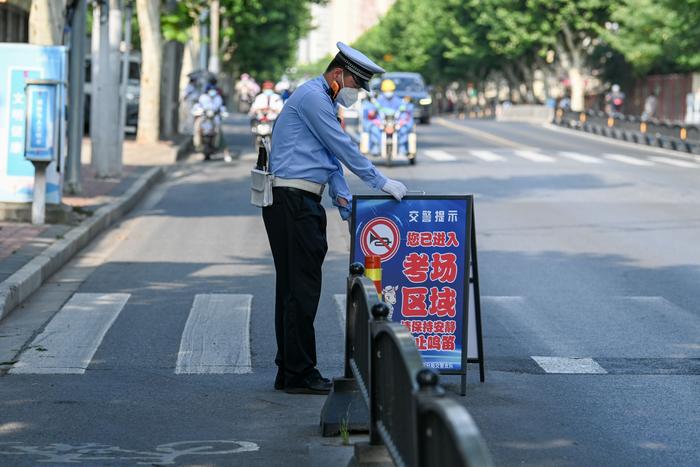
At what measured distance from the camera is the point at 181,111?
46.4 metres

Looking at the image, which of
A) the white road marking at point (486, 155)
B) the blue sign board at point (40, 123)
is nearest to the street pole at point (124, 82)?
the blue sign board at point (40, 123)

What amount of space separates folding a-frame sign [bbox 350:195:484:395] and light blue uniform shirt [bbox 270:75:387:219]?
213 millimetres

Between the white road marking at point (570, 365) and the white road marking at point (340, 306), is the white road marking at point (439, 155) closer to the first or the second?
the white road marking at point (340, 306)

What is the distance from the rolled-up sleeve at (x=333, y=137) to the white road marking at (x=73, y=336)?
2.09 meters

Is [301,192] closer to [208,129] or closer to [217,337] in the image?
[217,337]

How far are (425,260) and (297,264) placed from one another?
2.40 ft

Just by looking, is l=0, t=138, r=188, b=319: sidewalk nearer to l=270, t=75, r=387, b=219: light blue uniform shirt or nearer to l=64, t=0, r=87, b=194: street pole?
l=64, t=0, r=87, b=194: street pole

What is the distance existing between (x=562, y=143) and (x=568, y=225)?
83.8 ft

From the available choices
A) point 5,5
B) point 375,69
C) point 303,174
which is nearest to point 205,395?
point 303,174

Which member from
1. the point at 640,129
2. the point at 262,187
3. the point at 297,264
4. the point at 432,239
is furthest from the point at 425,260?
the point at 640,129

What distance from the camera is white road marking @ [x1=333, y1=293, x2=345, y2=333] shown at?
10469mm

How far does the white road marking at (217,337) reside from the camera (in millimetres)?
8742

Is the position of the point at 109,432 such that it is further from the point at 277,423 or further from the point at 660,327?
the point at 660,327

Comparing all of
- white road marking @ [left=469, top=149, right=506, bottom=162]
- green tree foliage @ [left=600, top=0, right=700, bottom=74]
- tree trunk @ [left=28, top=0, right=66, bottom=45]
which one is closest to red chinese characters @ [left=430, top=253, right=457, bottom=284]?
tree trunk @ [left=28, top=0, right=66, bottom=45]
